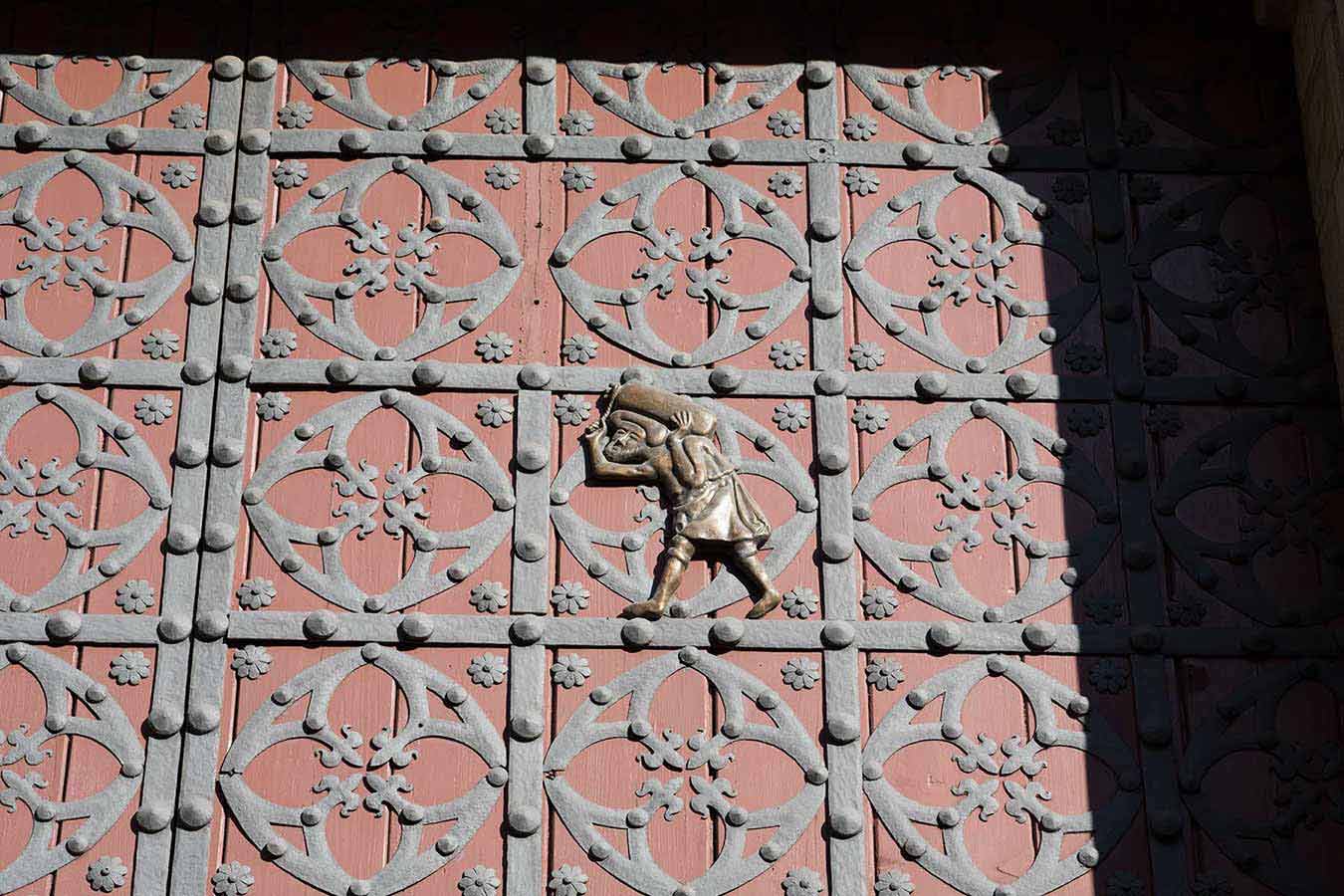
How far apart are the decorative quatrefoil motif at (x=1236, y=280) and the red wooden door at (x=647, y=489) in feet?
0.03

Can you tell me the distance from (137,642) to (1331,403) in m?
2.31

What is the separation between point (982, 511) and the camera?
12.9ft

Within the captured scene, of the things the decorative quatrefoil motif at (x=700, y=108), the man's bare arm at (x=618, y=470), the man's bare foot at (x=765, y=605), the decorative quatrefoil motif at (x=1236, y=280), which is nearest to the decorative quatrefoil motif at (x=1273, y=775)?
the decorative quatrefoil motif at (x=1236, y=280)

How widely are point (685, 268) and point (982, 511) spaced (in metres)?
0.77

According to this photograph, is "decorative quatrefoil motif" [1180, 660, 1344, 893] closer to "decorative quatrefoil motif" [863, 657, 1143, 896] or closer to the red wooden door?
the red wooden door

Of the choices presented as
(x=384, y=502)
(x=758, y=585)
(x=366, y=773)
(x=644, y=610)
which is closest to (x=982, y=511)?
(x=758, y=585)

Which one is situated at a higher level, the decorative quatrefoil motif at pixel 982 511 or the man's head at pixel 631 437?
the man's head at pixel 631 437

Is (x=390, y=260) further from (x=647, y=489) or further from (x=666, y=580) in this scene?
(x=666, y=580)

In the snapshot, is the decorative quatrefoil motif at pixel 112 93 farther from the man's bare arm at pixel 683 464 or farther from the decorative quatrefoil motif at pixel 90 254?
the man's bare arm at pixel 683 464

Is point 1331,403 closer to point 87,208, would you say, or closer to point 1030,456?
point 1030,456

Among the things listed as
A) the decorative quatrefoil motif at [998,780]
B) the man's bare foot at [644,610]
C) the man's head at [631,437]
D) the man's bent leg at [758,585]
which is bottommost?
the decorative quatrefoil motif at [998,780]

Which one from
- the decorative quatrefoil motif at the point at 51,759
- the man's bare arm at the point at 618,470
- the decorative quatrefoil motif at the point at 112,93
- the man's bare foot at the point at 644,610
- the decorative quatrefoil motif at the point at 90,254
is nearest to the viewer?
the decorative quatrefoil motif at the point at 51,759

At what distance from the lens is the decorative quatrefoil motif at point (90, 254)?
4020 mm

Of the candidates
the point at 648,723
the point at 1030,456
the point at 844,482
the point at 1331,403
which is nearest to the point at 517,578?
the point at 648,723
